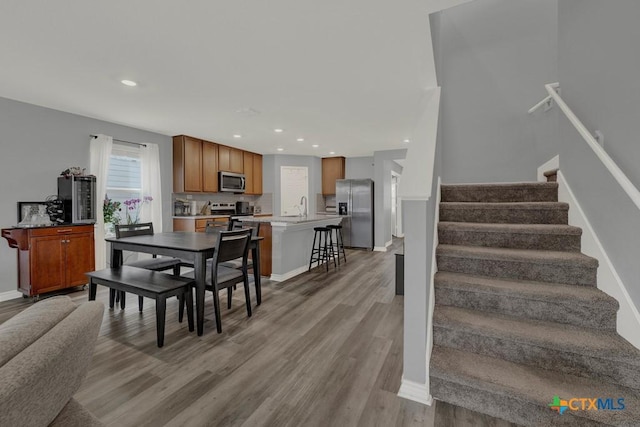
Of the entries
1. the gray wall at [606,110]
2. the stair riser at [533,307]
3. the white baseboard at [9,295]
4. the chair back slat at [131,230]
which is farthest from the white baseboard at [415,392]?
the white baseboard at [9,295]

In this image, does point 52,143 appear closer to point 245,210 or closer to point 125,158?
point 125,158

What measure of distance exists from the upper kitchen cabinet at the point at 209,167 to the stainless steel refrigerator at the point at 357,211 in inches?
117

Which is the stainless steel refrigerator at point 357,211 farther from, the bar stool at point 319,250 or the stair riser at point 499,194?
the stair riser at point 499,194

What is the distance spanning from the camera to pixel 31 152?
A: 355cm

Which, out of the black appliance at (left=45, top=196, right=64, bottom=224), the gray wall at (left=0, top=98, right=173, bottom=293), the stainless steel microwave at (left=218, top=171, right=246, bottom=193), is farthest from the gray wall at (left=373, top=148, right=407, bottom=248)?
the black appliance at (left=45, top=196, right=64, bottom=224)

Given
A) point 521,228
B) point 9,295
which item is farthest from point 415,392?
point 9,295

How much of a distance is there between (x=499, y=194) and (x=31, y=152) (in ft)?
18.3

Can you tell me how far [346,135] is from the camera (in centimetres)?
521

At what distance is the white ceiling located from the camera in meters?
1.82

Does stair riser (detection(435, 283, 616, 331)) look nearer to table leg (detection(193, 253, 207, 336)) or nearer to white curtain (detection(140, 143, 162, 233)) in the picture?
table leg (detection(193, 253, 207, 336))

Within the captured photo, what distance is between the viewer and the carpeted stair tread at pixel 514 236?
6.68ft

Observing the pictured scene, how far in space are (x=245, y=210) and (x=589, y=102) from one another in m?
5.95

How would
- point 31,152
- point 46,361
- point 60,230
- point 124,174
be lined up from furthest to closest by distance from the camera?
point 124,174
point 31,152
point 60,230
point 46,361

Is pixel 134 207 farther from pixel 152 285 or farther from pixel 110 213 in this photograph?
pixel 152 285
